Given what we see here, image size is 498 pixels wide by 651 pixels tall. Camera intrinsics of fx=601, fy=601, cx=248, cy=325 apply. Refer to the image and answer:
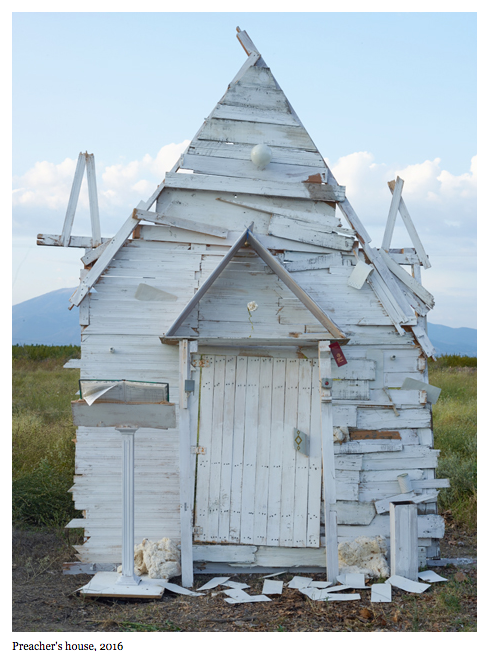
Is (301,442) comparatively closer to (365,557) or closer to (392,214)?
(365,557)

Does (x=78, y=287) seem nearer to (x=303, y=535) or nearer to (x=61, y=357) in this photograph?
(x=303, y=535)

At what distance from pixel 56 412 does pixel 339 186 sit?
8588 millimetres

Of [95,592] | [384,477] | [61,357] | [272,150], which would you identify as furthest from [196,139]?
[61,357]

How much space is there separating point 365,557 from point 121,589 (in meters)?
2.60

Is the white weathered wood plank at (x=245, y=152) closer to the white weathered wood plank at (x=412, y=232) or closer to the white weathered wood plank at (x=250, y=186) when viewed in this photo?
the white weathered wood plank at (x=250, y=186)

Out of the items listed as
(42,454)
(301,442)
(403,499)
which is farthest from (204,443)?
(42,454)

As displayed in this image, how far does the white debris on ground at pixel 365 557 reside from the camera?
633cm

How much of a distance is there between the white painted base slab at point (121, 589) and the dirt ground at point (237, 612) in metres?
0.08

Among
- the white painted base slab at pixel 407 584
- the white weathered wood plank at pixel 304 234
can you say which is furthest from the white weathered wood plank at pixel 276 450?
the white weathered wood plank at pixel 304 234

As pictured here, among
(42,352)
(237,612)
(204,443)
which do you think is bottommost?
(237,612)

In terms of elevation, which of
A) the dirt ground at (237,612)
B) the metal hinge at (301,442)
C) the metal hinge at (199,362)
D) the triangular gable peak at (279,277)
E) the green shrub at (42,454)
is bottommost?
the dirt ground at (237,612)

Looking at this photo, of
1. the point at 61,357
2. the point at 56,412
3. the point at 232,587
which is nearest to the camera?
the point at 232,587

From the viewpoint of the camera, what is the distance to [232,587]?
6.14 meters

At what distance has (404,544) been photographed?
20.4 ft
